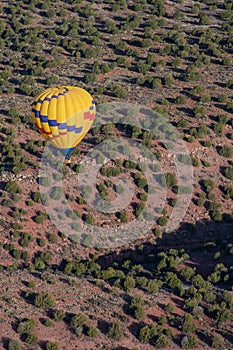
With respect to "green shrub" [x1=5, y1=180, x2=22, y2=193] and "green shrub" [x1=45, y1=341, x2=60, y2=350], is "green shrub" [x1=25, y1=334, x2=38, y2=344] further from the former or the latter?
"green shrub" [x1=5, y1=180, x2=22, y2=193]

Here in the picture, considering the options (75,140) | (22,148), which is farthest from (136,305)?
(22,148)

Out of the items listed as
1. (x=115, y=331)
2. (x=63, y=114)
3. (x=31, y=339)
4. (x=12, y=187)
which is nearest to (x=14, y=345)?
(x=31, y=339)

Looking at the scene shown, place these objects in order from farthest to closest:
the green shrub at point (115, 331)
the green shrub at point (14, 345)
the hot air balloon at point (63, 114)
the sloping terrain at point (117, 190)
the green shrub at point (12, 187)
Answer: the green shrub at point (12, 187), the hot air balloon at point (63, 114), the sloping terrain at point (117, 190), the green shrub at point (115, 331), the green shrub at point (14, 345)

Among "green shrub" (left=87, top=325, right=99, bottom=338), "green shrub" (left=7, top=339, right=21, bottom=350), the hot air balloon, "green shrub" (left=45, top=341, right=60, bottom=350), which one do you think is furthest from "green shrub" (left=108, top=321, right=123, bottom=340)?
the hot air balloon

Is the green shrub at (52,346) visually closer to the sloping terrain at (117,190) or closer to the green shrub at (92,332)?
the sloping terrain at (117,190)

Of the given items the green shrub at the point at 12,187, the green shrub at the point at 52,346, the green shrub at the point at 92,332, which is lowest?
the green shrub at the point at 12,187

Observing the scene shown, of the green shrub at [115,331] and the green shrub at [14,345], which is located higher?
the green shrub at [115,331]

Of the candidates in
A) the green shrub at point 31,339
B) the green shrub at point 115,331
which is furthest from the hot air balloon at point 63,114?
the green shrub at point 31,339

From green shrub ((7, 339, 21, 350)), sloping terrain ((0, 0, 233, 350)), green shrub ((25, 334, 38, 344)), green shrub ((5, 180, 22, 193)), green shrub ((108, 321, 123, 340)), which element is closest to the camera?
green shrub ((7, 339, 21, 350))

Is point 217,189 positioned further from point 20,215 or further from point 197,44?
point 197,44
